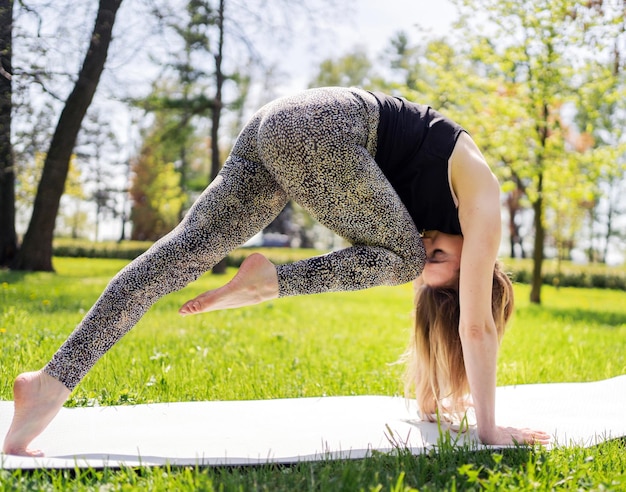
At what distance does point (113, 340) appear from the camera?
6.79 ft

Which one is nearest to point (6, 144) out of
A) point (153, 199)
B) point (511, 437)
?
point (511, 437)

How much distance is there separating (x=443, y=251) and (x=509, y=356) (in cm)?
261

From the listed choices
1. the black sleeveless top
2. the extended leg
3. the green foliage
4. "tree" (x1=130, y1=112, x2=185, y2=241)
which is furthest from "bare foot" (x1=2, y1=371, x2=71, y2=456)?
"tree" (x1=130, y1=112, x2=185, y2=241)

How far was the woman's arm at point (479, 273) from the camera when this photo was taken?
88.1 inches

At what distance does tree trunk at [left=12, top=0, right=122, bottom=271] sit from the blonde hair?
3917mm

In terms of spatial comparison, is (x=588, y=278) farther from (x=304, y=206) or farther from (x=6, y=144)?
(x=304, y=206)

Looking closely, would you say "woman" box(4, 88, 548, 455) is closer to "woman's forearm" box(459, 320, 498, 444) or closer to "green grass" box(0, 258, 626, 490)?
"woman's forearm" box(459, 320, 498, 444)

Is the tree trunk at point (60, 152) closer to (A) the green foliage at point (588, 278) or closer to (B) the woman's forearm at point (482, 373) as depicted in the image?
(B) the woman's forearm at point (482, 373)

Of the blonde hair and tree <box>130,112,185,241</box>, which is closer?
the blonde hair

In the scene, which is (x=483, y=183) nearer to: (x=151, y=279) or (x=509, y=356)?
(x=151, y=279)

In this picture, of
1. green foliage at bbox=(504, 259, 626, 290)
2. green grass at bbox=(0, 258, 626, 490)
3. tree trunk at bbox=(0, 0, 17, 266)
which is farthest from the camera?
green foliage at bbox=(504, 259, 626, 290)

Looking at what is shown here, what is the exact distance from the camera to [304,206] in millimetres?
2273

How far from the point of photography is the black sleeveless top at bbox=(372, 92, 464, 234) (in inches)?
88.5

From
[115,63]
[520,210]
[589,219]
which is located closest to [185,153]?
[520,210]
